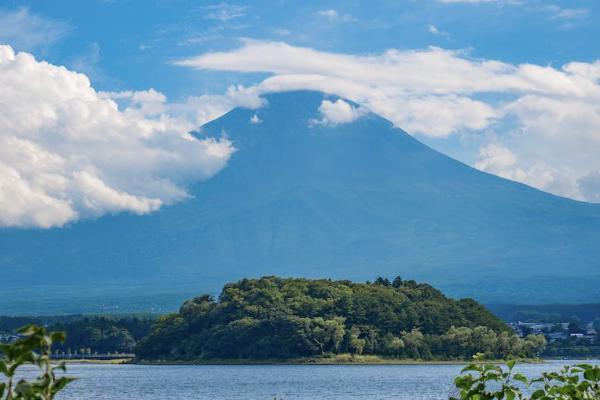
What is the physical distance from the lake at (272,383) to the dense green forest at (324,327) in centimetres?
403

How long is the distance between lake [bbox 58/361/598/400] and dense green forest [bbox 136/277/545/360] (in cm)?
403

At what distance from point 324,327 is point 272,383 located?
2914 cm

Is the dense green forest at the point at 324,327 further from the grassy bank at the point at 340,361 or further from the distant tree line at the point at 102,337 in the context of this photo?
the distant tree line at the point at 102,337

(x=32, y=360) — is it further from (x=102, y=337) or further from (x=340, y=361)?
(x=102, y=337)

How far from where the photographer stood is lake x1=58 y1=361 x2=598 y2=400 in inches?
2062

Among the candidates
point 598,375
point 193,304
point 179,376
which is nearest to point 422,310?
point 193,304

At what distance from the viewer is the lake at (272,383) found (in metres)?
52.4

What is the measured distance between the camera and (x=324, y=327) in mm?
91125

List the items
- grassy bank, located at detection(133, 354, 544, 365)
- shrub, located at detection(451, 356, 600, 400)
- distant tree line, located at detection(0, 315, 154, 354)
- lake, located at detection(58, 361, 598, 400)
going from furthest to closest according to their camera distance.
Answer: distant tree line, located at detection(0, 315, 154, 354) < grassy bank, located at detection(133, 354, 544, 365) < lake, located at detection(58, 361, 598, 400) < shrub, located at detection(451, 356, 600, 400)

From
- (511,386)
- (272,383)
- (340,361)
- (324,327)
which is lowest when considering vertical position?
(511,386)

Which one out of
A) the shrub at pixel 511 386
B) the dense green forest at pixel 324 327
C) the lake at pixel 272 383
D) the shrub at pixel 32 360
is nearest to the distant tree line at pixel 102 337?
the dense green forest at pixel 324 327

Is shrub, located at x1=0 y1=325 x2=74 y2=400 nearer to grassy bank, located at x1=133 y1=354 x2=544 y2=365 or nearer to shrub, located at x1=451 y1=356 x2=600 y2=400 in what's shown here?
shrub, located at x1=451 y1=356 x2=600 y2=400

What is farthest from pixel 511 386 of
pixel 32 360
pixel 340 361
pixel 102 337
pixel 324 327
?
pixel 102 337

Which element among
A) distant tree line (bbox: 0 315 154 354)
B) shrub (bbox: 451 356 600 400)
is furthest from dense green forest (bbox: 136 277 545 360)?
shrub (bbox: 451 356 600 400)
